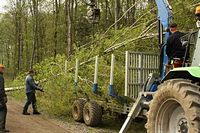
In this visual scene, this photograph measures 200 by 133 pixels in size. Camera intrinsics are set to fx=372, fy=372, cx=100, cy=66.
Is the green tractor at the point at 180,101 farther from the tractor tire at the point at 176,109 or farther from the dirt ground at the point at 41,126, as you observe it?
the dirt ground at the point at 41,126

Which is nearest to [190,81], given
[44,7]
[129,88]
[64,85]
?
[129,88]

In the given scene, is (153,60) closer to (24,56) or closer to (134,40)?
(134,40)

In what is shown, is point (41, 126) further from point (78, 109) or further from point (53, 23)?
point (53, 23)


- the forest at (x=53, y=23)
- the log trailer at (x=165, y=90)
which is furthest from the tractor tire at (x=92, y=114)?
the forest at (x=53, y=23)

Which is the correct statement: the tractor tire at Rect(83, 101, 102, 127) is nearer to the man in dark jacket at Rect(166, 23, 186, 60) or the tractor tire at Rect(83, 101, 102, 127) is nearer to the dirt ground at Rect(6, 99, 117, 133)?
the dirt ground at Rect(6, 99, 117, 133)

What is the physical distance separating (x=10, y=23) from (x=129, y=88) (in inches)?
1545

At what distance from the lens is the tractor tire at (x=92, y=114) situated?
36.4ft

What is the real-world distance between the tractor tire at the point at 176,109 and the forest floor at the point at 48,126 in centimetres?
486

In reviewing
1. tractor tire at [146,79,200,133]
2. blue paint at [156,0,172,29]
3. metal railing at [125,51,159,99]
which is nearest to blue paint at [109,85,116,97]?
metal railing at [125,51,159,99]

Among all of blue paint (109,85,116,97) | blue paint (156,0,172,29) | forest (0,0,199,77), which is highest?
forest (0,0,199,77)

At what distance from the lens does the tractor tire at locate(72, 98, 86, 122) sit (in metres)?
11.9

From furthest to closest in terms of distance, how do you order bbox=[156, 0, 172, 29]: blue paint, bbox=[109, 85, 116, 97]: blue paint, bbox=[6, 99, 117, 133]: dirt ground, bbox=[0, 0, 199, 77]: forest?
bbox=[0, 0, 199, 77]: forest
bbox=[6, 99, 117, 133]: dirt ground
bbox=[109, 85, 116, 97]: blue paint
bbox=[156, 0, 172, 29]: blue paint

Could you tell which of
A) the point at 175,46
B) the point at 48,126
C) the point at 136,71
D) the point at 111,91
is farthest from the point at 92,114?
the point at 175,46

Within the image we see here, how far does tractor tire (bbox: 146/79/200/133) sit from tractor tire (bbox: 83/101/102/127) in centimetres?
527
